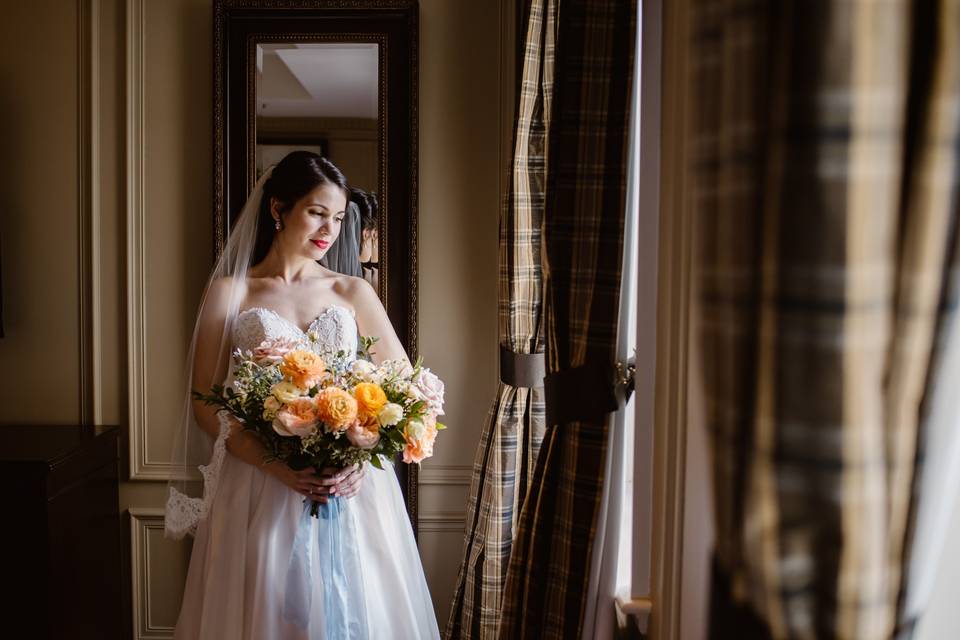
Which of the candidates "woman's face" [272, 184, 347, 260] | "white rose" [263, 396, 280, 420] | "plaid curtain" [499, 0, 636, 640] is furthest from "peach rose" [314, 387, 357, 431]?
"woman's face" [272, 184, 347, 260]

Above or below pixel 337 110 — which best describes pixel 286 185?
below

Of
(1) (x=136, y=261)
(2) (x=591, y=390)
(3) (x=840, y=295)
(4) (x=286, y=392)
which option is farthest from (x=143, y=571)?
(3) (x=840, y=295)

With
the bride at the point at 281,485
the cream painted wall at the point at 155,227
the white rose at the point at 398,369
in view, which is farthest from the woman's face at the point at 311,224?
the white rose at the point at 398,369

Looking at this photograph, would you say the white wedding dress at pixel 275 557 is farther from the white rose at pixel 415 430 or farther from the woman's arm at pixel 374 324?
the white rose at pixel 415 430

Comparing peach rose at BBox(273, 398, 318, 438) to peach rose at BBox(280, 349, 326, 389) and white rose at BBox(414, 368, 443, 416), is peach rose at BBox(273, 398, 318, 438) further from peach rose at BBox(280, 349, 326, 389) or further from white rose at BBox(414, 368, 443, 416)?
white rose at BBox(414, 368, 443, 416)

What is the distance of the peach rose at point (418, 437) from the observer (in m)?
1.72

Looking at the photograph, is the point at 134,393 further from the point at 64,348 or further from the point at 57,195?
the point at 57,195

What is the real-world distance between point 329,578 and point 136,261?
5.12 ft

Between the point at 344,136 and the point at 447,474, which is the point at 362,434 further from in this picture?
the point at 344,136

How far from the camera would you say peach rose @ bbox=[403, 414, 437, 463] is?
1721 mm

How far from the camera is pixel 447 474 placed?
8.76 ft

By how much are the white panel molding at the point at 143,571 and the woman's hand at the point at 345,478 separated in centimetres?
124

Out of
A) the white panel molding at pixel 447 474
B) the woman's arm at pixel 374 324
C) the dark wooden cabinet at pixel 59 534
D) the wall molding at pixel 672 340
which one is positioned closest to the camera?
the wall molding at pixel 672 340

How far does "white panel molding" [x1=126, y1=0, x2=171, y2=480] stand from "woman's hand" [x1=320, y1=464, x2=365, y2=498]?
3.85 ft
